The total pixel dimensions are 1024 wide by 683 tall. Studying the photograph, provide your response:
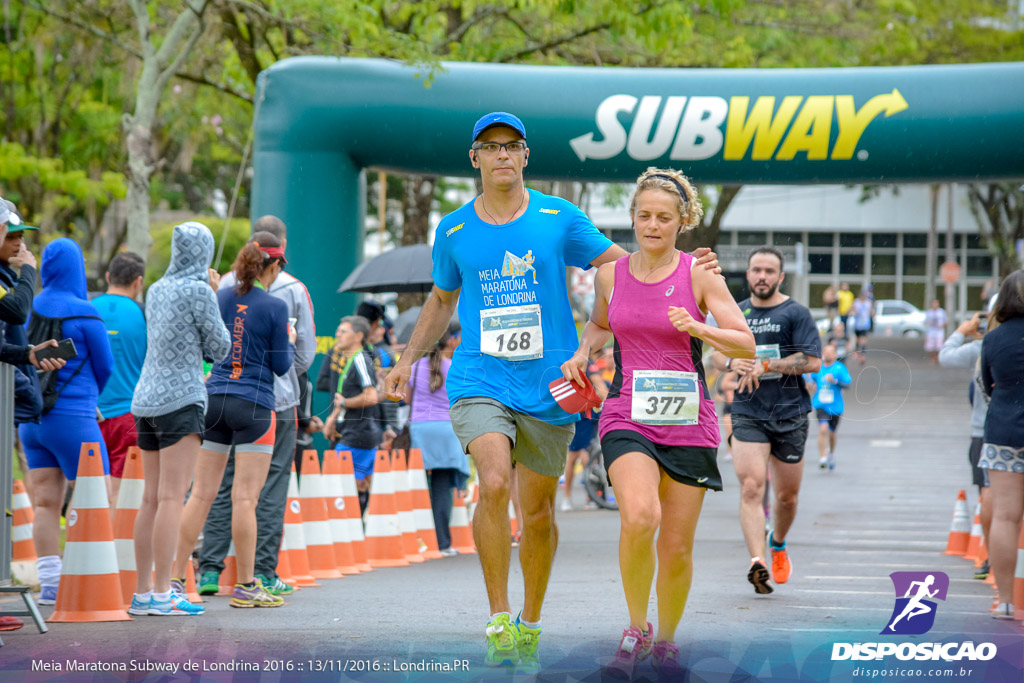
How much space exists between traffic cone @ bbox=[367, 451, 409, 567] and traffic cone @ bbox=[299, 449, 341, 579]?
0.67 m

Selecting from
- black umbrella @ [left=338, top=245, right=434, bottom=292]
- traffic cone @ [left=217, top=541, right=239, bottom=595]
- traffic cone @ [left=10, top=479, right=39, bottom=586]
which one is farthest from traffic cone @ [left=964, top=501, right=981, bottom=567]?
traffic cone @ [left=10, top=479, right=39, bottom=586]

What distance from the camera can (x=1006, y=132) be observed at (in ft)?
31.7

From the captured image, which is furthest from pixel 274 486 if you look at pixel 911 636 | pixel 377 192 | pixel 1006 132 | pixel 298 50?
pixel 377 192

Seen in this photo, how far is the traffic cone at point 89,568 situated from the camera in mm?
6590

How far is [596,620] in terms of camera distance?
22.4 ft

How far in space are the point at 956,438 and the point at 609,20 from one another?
13.0 metres

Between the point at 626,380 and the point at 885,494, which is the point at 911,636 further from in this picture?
the point at 885,494

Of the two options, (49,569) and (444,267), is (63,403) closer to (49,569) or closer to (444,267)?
(49,569)

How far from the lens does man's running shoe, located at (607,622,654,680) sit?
189 inches

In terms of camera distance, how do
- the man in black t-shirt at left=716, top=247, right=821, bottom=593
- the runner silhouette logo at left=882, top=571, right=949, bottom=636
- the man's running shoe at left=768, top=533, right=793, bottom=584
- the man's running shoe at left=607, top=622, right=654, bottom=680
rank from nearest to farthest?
1. the man's running shoe at left=607, top=622, right=654, bottom=680
2. the runner silhouette logo at left=882, top=571, right=949, bottom=636
3. the man in black t-shirt at left=716, top=247, right=821, bottom=593
4. the man's running shoe at left=768, top=533, right=793, bottom=584

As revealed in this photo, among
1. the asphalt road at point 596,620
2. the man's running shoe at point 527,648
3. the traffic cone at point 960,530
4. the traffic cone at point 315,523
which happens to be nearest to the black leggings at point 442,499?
the asphalt road at point 596,620

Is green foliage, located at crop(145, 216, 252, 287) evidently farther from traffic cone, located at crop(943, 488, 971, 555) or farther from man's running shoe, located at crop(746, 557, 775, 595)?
man's running shoe, located at crop(746, 557, 775, 595)

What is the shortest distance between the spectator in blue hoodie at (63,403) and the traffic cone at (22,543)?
122 centimetres

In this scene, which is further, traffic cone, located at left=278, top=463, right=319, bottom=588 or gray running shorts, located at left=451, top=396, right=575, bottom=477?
traffic cone, located at left=278, top=463, right=319, bottom=588
